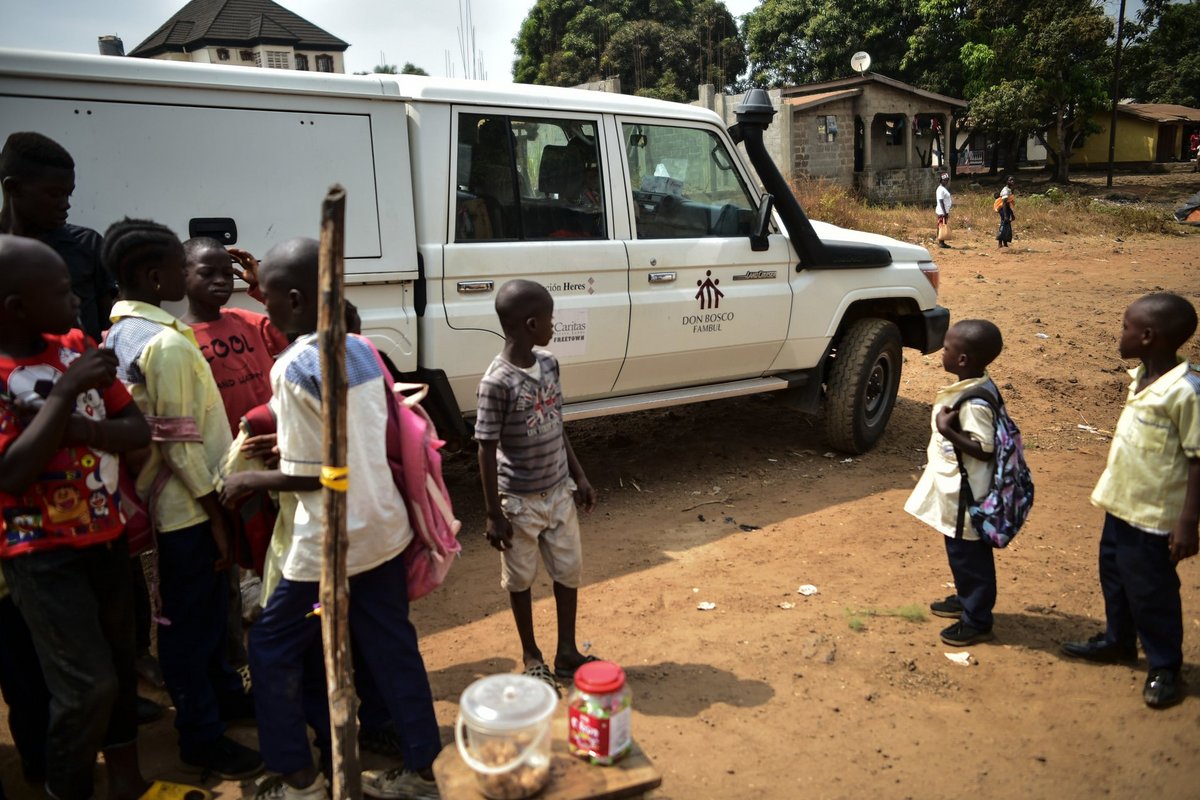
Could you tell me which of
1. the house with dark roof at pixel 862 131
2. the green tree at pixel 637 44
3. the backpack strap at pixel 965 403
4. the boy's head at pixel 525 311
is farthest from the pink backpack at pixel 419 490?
the green tree at pixel 637 44

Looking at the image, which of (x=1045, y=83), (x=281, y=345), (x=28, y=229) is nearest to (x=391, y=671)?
(x=281, y=345)

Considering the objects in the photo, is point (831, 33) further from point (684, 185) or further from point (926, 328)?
point (684, 185)

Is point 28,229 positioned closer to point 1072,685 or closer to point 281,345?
point 281,345

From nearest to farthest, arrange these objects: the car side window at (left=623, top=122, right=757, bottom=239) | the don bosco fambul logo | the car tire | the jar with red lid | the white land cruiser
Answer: the jar with red lid, the white land cruiser, the car side window at (left=623, top=122, right=757, bottom=239), the don bosco fambul logo, the car tire

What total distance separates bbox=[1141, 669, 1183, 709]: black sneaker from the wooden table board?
84.1 inches

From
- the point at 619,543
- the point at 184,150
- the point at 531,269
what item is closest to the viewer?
the point at 184,150

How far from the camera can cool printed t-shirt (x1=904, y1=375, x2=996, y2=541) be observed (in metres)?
3.46

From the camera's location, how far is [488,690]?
2090 millimetres

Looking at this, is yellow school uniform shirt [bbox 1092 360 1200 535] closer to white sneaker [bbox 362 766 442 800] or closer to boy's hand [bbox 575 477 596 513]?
boy's hand [bbox 575 477 596 513]

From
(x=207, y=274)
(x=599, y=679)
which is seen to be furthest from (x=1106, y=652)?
(x=207, y=274)

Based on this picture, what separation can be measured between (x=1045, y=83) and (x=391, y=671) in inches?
1282

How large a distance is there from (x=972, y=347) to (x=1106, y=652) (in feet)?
4.29

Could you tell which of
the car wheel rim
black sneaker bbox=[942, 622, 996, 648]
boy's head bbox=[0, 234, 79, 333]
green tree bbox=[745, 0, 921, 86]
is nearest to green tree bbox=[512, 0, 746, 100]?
green tree bbox=[745, 0, 921, 86]

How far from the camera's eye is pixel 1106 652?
3475 mm
